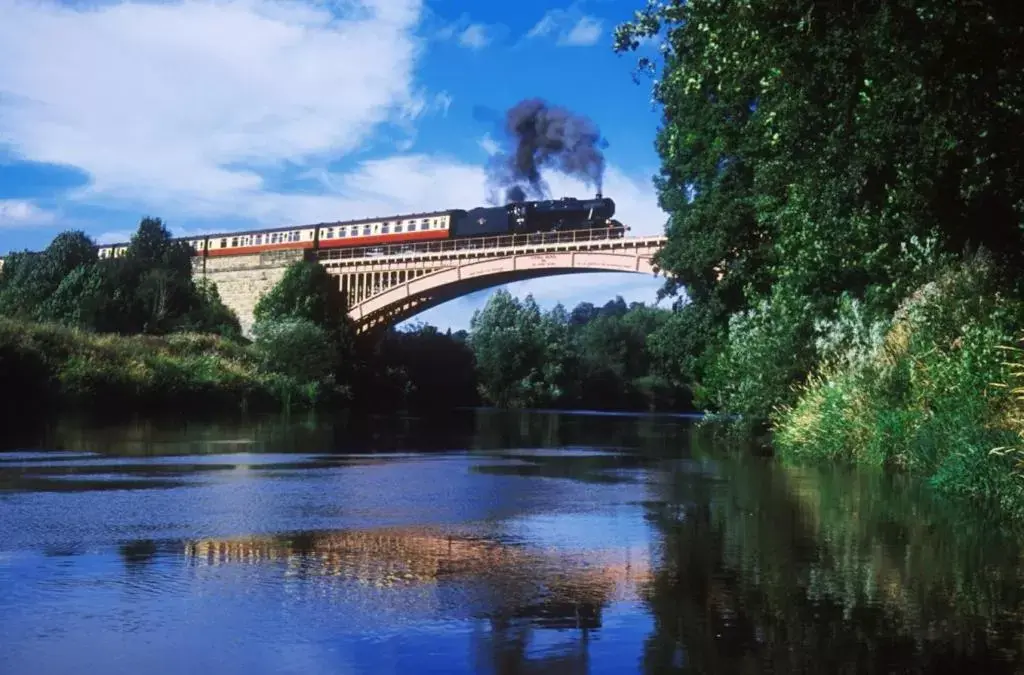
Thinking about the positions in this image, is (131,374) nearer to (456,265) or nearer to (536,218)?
(456,265)

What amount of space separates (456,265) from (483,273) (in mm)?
1746

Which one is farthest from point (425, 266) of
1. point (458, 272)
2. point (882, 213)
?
point (882, 213)

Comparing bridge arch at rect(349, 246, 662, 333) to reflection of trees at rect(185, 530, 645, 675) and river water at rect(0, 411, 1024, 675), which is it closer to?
river water at rect(0, 411, 1024, 675)

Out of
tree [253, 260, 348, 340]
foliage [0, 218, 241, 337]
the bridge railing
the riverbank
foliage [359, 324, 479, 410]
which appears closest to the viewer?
the riverbank

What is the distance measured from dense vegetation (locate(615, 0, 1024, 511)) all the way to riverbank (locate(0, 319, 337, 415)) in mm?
20410

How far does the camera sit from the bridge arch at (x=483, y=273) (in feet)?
153

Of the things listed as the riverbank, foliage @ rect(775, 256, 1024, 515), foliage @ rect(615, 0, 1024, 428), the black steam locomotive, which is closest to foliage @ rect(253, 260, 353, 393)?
the riverbank

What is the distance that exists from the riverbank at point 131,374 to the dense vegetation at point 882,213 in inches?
804

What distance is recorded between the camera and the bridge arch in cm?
4660

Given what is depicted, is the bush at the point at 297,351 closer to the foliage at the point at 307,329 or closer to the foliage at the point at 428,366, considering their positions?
the foliage at the point at 307,329

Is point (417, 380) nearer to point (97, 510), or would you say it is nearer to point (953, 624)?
point (97, 510)

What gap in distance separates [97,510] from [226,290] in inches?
2223

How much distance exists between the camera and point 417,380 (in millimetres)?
65438

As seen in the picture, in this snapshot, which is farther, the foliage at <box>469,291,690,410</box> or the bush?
the foliage at <box>469,291,690,410</box>
